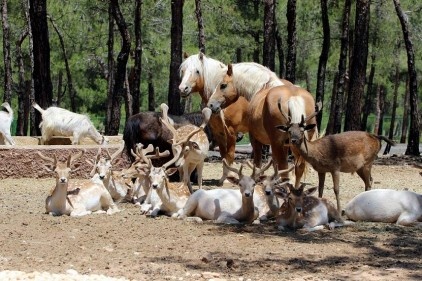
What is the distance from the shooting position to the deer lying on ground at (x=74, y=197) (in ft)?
35.2

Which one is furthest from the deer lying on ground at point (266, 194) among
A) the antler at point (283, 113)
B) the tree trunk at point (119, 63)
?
the tree trunk at point (119, 63)

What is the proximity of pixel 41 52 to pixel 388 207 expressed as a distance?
A: 39.6 ft

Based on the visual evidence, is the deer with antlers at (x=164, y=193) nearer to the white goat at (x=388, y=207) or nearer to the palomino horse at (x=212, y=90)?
the white goat at (x=388, y=207)

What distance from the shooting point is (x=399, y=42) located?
34906 mm


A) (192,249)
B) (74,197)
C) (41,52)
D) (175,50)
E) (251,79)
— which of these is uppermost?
(175,50)

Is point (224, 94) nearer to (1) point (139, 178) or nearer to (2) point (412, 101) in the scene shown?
(1) point (139, 178)

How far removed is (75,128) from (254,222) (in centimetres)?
937

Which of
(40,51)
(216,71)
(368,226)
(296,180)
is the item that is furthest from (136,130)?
(40,51)

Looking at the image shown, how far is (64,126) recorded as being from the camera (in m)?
18.9

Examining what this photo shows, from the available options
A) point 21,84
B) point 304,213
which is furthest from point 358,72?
point 21,84

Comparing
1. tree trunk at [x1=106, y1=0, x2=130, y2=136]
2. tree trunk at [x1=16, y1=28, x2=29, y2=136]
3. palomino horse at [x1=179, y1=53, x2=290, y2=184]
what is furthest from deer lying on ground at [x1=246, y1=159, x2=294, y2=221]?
tree trunk at [x1=16, y1=28, x2=29, y2=136]

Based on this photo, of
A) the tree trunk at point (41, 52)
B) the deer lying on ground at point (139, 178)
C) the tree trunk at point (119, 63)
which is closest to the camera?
the deer lying on ground at point (139, 178)

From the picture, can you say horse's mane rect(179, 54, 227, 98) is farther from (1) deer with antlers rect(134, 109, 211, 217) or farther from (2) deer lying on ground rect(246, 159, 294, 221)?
(2) deer lying on ground rect(246, 159, 294, 221)

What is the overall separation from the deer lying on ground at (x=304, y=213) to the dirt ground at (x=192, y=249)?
17 cm
